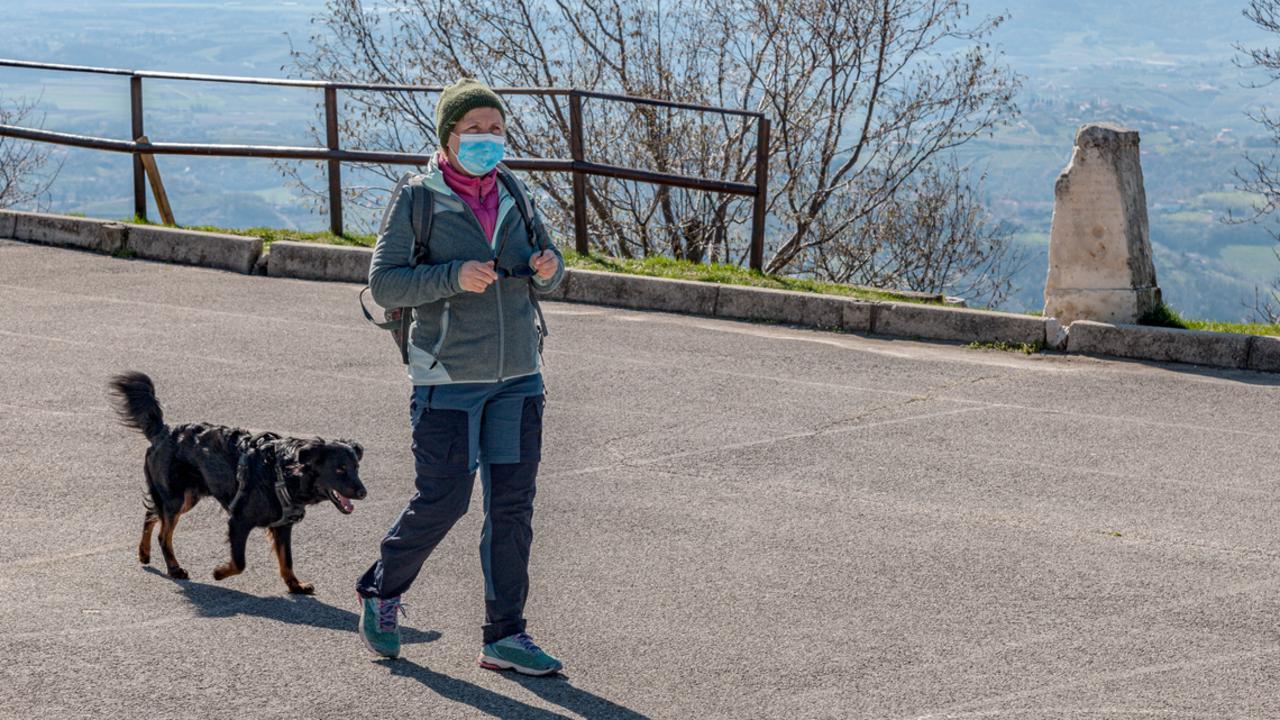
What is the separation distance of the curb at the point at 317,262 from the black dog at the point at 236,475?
23.6 ft

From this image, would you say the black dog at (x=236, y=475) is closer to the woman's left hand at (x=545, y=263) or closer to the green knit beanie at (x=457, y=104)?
the woman's left hand at (x=545, y=263)

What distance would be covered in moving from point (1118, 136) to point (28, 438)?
7.19 m

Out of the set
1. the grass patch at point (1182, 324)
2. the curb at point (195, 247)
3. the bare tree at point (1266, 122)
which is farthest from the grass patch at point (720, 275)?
A: the bare tree at point (1266, 122)

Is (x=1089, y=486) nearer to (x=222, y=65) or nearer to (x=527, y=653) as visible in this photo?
(x=527, y=653)

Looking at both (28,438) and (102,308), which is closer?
(28,438)

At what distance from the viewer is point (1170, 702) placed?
470 cm

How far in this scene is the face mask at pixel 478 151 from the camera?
462 cm

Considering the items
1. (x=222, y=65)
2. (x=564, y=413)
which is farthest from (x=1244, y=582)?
(x=222, y=65)

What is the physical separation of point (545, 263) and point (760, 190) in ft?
28.1

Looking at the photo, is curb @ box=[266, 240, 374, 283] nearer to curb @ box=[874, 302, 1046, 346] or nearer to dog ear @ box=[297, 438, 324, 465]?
curb @ box=[874, 302, 1046, 346]

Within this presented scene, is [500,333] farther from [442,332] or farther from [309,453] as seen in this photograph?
[309,453]

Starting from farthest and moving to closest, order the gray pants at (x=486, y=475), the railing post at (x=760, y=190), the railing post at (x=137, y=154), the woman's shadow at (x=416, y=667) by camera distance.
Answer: the railing post at (x=137, y=154)
the railing post at (x=760, y=190)
the gray pants at (x=486, y=475)
the woman's shadow at (x=416, y=667)

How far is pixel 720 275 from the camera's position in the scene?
41.0 feet

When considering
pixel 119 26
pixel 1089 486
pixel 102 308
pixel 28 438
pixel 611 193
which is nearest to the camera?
pixel 1089 486
